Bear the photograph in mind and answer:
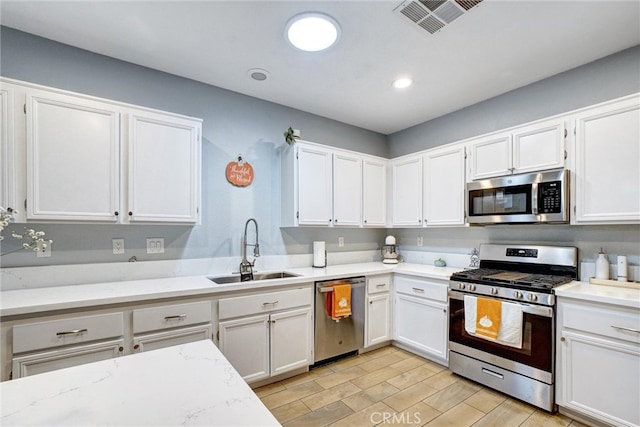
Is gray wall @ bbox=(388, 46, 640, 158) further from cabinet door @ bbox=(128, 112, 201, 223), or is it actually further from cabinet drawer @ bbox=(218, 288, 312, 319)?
cabinet door @ bbox=(128, 112, 201, 223)

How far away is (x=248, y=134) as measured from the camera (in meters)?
3.13

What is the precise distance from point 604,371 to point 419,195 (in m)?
2.08

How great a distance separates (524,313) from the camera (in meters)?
2.26

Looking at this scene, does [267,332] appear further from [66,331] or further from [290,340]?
[66,331]

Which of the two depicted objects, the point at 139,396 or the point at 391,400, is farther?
the point at 391,400

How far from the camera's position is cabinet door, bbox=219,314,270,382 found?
91.7 inches

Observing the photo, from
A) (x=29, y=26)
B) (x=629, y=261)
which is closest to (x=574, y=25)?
(x=629, y=261)

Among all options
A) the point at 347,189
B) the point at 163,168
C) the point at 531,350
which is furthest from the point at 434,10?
the point at 531,350

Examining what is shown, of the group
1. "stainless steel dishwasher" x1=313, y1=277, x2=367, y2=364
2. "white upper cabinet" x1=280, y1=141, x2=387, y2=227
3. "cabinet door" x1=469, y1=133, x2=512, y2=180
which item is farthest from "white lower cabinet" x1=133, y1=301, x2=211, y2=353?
"cabinet door" x1=469, y1=133, x2=512, y2=180

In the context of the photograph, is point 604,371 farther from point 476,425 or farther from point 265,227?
point 265,227

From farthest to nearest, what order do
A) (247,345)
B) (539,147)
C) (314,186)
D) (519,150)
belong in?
(314,186) → (519,150) → (539,147) → (247,345)

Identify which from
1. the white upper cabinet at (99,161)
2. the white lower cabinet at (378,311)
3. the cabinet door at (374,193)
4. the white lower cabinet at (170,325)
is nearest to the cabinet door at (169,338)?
the white lower cabinet at (170,325)

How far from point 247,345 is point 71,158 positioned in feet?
6.06

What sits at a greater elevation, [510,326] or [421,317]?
[510,326]
